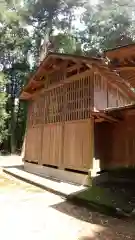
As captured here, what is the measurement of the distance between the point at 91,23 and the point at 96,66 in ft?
72.4

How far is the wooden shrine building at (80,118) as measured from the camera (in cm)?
969

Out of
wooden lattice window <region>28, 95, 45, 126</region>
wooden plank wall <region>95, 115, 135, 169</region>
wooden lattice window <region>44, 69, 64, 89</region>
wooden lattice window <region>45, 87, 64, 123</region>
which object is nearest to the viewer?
wooden plank wall <region>95, 115, 135, 169</region>

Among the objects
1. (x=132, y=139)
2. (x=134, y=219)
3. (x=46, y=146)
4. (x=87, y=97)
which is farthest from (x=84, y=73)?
(x=134, y=219)

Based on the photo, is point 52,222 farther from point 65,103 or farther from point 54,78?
point 54,78

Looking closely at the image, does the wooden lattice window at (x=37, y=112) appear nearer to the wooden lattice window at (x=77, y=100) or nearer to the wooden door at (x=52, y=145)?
the wooden door at (x=52, y=145)

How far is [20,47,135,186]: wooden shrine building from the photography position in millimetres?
9688

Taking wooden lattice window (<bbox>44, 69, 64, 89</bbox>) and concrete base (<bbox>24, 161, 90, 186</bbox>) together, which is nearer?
concrete base (<bbox>24, 161, 90, 186</bbox>)

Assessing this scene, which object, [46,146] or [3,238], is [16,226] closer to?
[3,238]

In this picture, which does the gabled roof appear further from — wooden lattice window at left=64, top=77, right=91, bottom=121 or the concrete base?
the concrete base

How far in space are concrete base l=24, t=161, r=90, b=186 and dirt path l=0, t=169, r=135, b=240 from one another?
1.63 metres

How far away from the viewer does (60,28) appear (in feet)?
95.9

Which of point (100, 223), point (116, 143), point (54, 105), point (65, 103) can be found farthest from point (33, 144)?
point (100, 223)

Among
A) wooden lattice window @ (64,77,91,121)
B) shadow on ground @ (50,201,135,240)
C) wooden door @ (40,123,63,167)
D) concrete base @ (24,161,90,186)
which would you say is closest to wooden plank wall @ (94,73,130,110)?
wooden lattice window @ (64,77,91,121)

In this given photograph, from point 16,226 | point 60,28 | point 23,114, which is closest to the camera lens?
point 16,226
